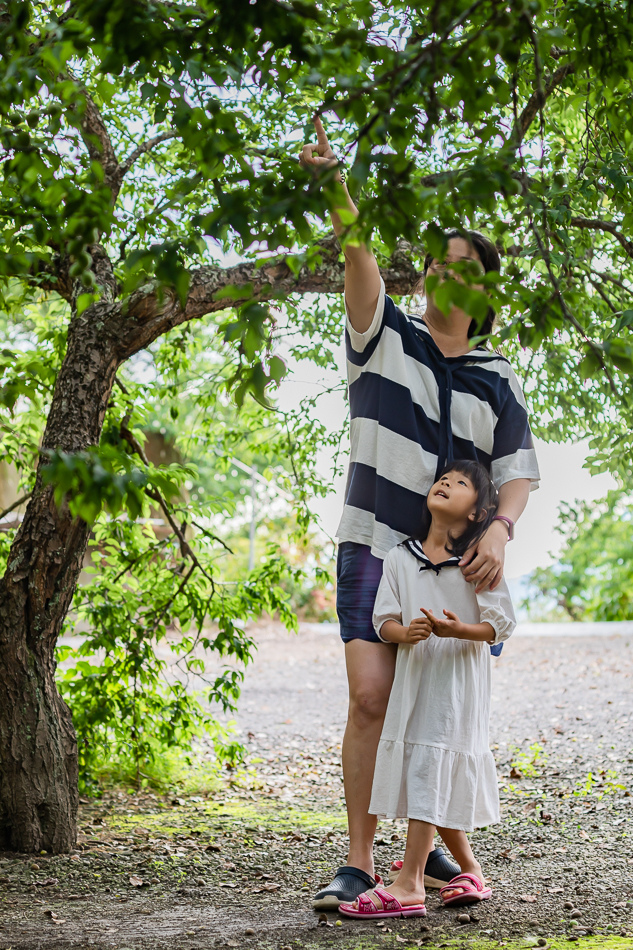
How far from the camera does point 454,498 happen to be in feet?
7.61

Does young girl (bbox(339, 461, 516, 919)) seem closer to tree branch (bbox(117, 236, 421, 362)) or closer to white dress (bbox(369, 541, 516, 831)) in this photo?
white dress (bbox(369, 541, 516, 831))

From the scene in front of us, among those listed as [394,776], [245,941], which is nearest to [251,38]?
[394,776]

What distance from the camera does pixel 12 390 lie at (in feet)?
5.77

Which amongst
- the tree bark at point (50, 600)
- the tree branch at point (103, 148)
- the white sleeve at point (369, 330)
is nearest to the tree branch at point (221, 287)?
the tree bark at point (50, 600)

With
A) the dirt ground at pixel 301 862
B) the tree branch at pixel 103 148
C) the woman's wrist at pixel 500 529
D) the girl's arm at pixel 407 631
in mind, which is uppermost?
the tree branch at pixel 103 148

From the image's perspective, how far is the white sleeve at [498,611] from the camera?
7.34ft

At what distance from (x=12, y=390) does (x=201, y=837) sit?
2.30 metres

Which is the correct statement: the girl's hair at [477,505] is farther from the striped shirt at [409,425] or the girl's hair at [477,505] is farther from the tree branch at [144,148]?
the tree branch at [144,148]

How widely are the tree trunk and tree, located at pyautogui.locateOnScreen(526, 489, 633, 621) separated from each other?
344 inches

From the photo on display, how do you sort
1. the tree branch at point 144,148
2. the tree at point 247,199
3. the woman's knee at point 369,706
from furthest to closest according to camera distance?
the tree branch at point 144,148 → the woman's knee at point 369,706 → the tree at point 247,199

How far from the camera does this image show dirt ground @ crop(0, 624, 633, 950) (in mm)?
2150

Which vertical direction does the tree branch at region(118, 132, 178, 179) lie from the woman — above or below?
above

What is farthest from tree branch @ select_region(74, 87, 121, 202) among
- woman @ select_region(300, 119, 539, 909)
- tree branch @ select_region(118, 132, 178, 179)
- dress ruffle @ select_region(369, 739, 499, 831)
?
dress ruffle @ select_region(369, 739, 499, 831)

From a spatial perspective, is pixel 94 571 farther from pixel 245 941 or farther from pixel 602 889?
pixel 602 889
